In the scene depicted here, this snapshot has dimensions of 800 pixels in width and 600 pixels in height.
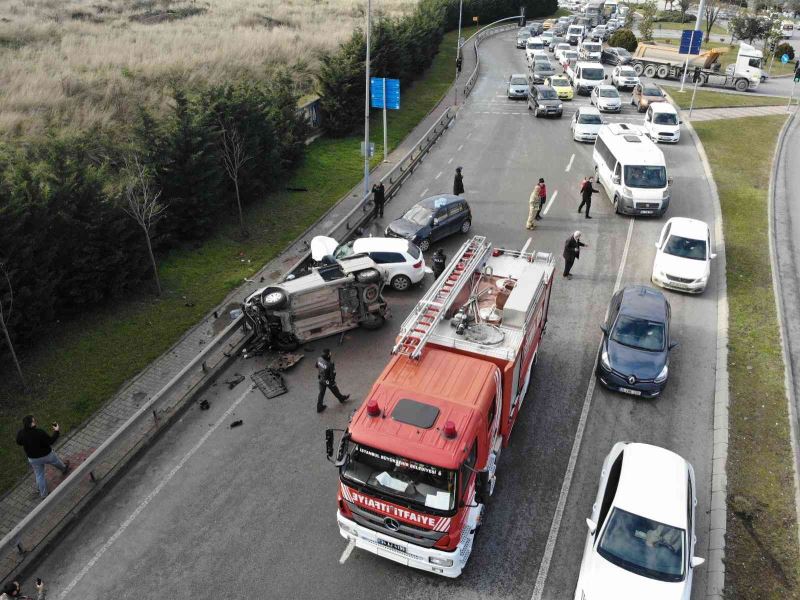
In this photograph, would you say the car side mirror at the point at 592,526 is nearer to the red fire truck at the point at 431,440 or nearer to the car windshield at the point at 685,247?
the red fire truck at the point at 431,440

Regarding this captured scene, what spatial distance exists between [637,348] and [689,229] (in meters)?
Result: 6.64

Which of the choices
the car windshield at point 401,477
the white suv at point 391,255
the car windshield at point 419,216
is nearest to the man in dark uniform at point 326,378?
the car windshield at point 401,477

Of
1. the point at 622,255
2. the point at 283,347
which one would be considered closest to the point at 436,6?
the point at 622,255

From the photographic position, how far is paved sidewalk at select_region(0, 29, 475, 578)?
11242 millimetres

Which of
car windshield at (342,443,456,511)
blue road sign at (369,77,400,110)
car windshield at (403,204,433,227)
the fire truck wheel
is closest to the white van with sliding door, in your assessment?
car windshield at (403,204,433,227)

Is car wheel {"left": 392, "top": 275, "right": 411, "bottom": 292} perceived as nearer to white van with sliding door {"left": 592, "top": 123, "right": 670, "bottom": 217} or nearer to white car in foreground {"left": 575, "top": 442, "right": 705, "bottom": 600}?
white car in foreground {"left": 575, "top": 442, "right": 705, "bottom": 600}

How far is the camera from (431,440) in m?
8.78

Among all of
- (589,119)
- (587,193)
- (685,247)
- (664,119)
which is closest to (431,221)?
(587,193)

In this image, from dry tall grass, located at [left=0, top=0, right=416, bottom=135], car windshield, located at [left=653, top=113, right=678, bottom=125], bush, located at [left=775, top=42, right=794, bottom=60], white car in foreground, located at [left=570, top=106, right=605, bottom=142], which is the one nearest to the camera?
dry tall grass, located at [left=0, top=0, right=416, bottom=135]

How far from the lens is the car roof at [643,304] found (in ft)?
48.2

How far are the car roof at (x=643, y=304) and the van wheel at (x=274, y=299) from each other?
330 inches

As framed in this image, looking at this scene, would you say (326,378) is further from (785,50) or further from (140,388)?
(785,50)

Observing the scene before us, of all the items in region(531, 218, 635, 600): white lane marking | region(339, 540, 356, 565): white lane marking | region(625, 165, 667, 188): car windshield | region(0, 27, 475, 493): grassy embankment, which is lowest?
region(339, 540, 356, 565): white lane marking

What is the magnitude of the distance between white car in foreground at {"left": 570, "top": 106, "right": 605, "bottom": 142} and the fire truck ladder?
20.4 m
